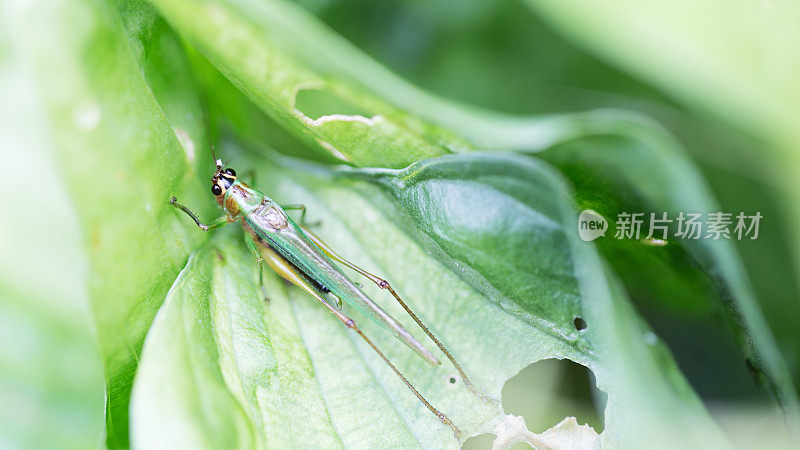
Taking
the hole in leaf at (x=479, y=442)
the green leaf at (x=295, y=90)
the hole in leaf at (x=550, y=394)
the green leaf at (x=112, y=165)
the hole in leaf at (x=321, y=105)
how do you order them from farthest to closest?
1. the hole in leaf at (x=550, y=394)
2. the hole in leaf at (x=479, y=442)
3. the hole in leaf at (x=321, y=105)
4. the green leaf at (x=295, y=90)
5. the green leaf at (x=112, y=165)

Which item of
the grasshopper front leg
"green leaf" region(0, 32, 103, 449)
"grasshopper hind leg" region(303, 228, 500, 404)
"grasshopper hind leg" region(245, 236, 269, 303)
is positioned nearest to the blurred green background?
"green leaf" region(0, 32, 103, 449)

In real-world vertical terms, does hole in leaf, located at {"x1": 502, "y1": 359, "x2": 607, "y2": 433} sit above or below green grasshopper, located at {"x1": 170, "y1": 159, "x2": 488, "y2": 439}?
below

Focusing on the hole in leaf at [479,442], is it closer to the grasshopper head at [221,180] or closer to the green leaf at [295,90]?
the green leaf at [295,90]

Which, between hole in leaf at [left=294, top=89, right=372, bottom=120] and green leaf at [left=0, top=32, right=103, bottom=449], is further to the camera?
green leaf at [left=0, top=32, right=103, bottom=449]

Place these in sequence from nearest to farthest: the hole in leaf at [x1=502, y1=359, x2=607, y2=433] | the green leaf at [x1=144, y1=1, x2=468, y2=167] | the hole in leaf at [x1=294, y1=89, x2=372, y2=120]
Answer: the green leaf at [x1=144, y1=1, x2=468, y2=167]
the hole in leaf at [x1=294, y1=89, x2=372, y2=120]
the hole in leaf at [x1=502, y1=359, x2=607, y2=433]

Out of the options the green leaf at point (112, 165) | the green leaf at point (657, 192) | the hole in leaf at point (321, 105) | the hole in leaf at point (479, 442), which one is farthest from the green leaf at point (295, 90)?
the hole in leaf at point (479, 442)

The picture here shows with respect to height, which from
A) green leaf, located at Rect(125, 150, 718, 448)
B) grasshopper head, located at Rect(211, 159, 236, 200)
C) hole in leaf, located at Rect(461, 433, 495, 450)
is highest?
grasshopper head, located at Rect(211, 159, 236, 200)

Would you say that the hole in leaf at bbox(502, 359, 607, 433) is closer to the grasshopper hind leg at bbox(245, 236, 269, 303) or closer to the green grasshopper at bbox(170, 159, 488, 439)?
the green grasshopper at bbox(170, 159, 488, 439)

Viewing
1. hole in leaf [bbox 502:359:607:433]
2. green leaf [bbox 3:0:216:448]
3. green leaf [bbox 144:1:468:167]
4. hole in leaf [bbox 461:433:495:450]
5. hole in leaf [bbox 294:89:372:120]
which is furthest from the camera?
hole in leaf [bbox 502:359:607:433]
